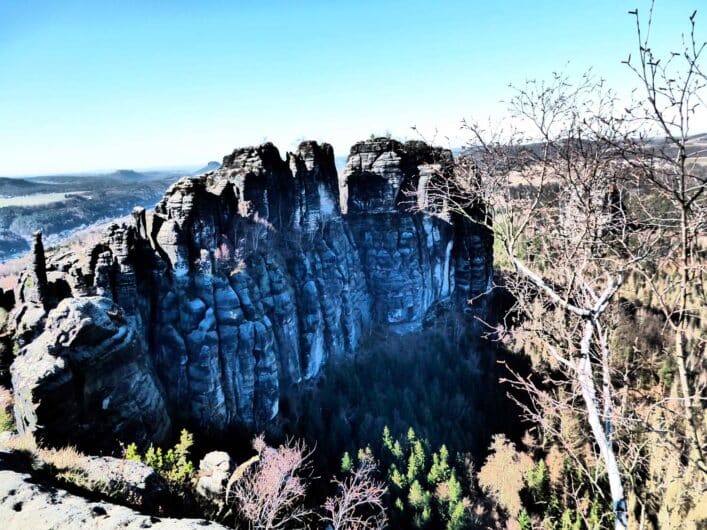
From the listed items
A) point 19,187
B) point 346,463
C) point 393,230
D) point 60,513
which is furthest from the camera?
point 19,187

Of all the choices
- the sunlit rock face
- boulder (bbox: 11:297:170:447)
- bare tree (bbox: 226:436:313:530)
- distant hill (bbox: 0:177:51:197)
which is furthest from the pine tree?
distant hill (bbox: 0:177:51:197)

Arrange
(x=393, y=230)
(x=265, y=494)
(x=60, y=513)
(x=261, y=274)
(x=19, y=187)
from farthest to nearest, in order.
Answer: (x=19, y=187) < (x=393, y=230) < (x=261, y=274) < (x=265, y=494) < (x=60, y=513)

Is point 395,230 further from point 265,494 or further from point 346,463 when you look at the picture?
point 265,494

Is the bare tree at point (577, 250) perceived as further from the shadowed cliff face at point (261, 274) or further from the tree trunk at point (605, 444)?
the shadowed cliff face at point (261, 274)

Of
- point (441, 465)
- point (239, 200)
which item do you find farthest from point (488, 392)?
point (239, 200)

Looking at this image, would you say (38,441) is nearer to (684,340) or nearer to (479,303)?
(684,340)

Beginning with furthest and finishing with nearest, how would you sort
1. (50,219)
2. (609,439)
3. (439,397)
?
1. (50,219)
2. (439,397)
3. (609,439)

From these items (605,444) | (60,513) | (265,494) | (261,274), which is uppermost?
(605,444)

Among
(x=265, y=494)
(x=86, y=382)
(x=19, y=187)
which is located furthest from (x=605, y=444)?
(x=19, y=187)

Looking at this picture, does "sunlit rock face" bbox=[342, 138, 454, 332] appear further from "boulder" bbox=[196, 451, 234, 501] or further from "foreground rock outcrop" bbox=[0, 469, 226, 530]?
"foreground rock outcrop" bbox=[0, 469, 226, 530]
